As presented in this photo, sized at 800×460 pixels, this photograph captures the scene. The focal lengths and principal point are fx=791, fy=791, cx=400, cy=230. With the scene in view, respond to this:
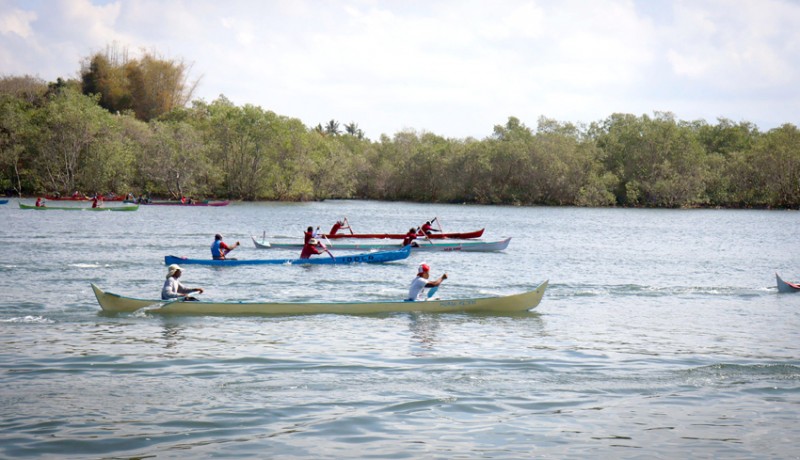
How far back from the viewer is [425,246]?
41.6 meters

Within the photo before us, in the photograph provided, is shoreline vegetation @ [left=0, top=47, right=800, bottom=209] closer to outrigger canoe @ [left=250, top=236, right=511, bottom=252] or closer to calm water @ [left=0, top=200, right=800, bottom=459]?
outrigger canoe @ [left=250, top=236, right=511, bottom=252]

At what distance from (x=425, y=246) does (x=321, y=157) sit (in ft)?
223

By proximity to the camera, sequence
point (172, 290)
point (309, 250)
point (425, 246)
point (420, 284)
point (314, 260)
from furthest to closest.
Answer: point (425, 246)
point (309, 250)
point (314, 260)
point (420, 284)
point (172, 290)

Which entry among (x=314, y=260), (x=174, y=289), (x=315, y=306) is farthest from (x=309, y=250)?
(x=174, y=289)

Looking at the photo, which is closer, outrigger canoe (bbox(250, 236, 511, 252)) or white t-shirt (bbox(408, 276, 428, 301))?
white t-shirt (bbox(408, 276, 428, 301))

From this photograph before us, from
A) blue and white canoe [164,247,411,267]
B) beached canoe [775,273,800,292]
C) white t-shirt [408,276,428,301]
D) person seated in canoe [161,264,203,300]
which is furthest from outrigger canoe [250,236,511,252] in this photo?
person seated in canoe [161,264,203,300]

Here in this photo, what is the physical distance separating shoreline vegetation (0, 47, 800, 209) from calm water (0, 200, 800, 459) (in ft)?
220

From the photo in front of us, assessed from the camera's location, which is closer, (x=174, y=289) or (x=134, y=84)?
(x=174, y=289)

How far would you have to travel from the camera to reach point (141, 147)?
323 feet

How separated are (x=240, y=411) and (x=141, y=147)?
303ft

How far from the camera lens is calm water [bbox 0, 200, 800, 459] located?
1078 centimetres

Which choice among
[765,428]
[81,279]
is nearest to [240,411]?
[765,428]

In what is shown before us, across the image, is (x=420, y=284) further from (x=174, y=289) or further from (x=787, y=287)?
(x=787, y=287)

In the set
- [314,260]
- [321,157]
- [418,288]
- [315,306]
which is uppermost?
[321,157]
